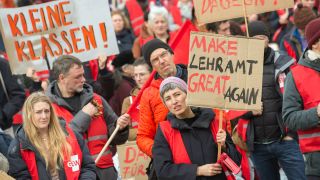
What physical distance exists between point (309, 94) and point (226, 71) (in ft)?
2.60

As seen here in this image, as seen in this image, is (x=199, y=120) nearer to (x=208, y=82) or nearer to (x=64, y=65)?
(x=208, y=82)

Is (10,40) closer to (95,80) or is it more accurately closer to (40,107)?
(95,80)

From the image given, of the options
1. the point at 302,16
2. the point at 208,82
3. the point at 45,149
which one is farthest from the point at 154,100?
the point at 302,16

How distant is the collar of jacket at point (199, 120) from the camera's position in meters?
8.41

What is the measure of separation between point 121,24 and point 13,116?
365 centimetres

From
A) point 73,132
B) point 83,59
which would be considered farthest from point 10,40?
point 73,132

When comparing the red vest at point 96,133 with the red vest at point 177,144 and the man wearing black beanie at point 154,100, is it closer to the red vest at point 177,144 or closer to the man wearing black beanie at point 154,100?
the man wearing black beanie at point 154,100

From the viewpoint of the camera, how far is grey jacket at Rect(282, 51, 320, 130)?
856cm

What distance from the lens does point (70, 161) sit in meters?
8.66

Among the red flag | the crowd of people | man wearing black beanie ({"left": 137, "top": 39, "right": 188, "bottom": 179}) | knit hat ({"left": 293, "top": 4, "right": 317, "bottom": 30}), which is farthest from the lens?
knit hat ({"left": 293, "top": 4, "right": 317, "bottom": 30})

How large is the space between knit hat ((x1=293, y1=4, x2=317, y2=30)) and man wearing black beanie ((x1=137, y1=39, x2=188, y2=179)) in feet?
10.3

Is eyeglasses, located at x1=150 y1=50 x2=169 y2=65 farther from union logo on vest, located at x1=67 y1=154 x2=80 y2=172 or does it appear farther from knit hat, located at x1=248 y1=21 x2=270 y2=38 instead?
union logo on vest, located at x1=67 y1=154 x2=80 y2=172

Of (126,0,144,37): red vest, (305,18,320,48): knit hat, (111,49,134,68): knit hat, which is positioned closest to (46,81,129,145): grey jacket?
(305,18,320,48): knit hat

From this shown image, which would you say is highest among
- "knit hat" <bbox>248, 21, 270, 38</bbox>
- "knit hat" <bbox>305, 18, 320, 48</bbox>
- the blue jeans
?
"knit hat" <bbox>305, 18, 320, 48</bbox>
